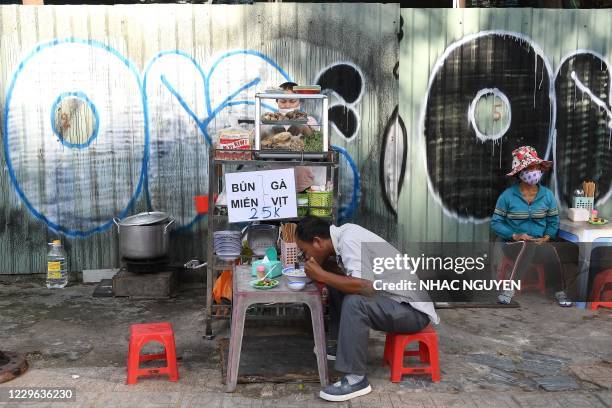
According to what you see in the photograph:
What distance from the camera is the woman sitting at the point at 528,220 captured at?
695 centimetres

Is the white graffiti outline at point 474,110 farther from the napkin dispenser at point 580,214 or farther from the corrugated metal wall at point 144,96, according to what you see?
the napkin dispenser at point 580,214

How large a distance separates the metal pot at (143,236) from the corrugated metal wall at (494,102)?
2501mm

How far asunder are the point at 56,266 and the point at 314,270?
361 cm

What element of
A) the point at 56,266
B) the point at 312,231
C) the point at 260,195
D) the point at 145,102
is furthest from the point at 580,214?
the point at 56,266

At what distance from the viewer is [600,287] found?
685cm

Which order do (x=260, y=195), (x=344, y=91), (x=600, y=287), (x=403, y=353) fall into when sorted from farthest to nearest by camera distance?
(x=344, y=91)
(x=600, y=287)
(x=260, y=195)
(x=403, y=353)

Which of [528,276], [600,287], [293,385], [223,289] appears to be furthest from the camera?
[528,276]

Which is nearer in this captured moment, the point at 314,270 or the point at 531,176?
the point at 314,270

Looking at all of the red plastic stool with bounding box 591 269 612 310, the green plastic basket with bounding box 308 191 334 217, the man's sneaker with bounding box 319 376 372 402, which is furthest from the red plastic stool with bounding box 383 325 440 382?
the red plastic stool with bounding box 591 269 612 310

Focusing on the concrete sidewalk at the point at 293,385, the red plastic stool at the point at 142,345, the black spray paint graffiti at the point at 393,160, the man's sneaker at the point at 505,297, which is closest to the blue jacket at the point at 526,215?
the man's sneaker at the point at 505,297

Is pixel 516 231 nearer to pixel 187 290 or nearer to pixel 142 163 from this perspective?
pixel 187 290

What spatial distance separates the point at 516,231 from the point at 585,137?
144cm

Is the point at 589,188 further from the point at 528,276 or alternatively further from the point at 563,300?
the point at 563,300

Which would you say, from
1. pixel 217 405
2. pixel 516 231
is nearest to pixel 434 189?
pixel 516 231
